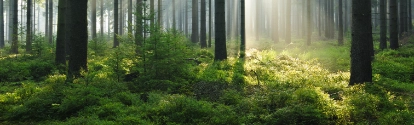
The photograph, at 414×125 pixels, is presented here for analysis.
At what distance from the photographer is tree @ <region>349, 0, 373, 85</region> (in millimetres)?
9477

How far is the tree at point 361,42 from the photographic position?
9477mm

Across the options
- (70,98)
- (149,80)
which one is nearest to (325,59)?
(149,80)

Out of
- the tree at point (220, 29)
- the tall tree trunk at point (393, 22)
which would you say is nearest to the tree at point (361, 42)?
the tree at point (220, 29)

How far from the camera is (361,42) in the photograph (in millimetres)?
9539

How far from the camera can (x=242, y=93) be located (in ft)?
28.6

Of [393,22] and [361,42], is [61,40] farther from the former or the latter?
[393,22]

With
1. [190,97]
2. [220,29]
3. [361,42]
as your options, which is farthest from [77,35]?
[361,42]

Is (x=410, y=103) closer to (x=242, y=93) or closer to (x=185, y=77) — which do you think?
(x=242, y=93)

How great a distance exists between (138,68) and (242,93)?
11.2 ft

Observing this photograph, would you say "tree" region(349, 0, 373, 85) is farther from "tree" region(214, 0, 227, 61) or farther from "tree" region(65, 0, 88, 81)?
"tree" region(65, 0, 88, 81)

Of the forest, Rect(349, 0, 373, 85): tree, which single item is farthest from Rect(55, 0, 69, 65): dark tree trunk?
Rect(349, 0, 373, 85): tree

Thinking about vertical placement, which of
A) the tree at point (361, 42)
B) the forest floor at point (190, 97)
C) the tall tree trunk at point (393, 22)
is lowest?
the forest floor at point (190, 97)

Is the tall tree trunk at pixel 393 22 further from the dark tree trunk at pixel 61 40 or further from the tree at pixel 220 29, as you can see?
the dark tree trunk at pixel 61 40

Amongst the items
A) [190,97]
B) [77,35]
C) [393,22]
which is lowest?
[190,97]
